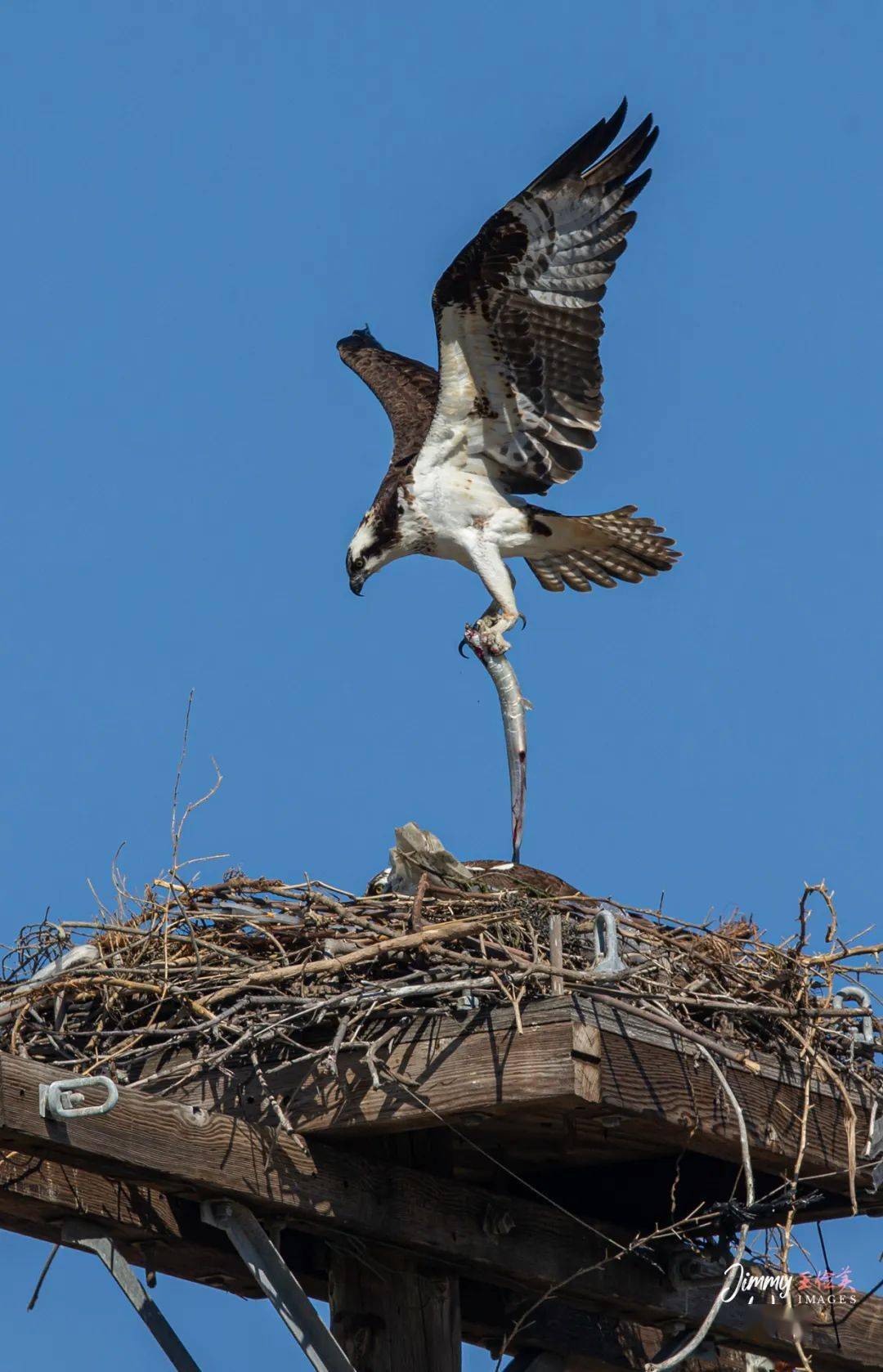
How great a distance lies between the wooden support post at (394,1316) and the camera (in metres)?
4.25

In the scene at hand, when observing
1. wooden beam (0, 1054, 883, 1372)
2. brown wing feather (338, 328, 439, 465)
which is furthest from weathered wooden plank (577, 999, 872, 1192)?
brown wing feather (338, 328, 439, 465)

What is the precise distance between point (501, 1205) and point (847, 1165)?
31.3 inches

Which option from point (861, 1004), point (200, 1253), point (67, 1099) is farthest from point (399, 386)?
point (67, 1099)

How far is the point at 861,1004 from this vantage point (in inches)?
176

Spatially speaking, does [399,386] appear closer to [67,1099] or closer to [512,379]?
[512,379]

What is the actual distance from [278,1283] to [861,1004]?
1546 mm

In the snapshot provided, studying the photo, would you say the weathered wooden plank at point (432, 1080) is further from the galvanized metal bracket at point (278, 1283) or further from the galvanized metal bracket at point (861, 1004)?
the galvanized metal bracket at point (861, 1004)

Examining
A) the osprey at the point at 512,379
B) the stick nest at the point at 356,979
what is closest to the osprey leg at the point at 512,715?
the osprey at the point at 512,379

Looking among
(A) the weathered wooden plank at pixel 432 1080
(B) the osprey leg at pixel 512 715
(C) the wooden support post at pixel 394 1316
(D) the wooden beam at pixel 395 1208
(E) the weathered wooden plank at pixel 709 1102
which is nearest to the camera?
(D) the wooden beam at pixel 395 1208

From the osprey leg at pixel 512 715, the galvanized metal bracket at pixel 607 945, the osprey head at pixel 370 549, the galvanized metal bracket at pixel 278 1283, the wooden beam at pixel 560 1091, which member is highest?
the osprey head at pixel 370 549

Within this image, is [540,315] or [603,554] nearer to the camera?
[540,315]

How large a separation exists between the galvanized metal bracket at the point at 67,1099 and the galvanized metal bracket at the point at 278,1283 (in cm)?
52

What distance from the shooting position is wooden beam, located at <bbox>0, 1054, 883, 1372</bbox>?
3521 mm

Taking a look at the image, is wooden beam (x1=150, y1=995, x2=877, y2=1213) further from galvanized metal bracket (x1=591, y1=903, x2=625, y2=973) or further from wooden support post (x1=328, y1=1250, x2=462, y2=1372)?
wooden support post (x1=328, y1=1250, x2=462, y2=1372)
